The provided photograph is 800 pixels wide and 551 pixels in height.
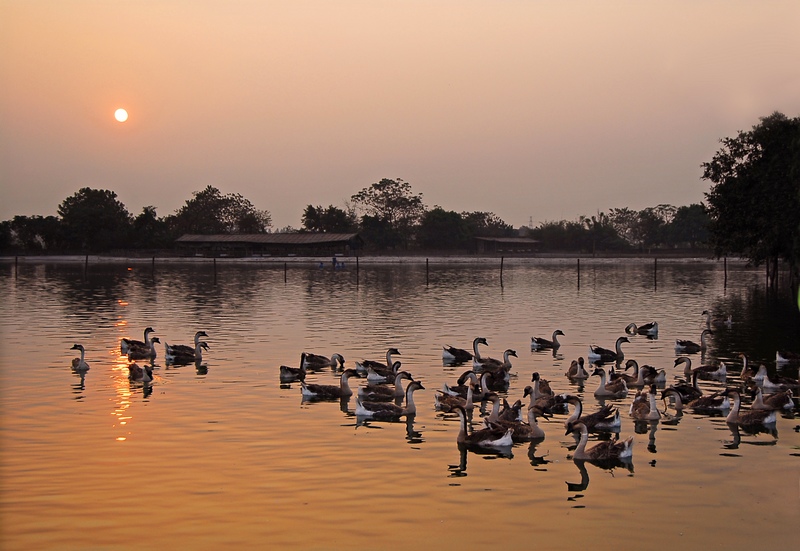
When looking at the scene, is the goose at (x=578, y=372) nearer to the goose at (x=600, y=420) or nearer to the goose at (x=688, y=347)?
the goose at (x=600, y=420)

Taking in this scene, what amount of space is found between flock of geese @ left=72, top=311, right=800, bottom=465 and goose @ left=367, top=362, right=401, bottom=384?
28 mm

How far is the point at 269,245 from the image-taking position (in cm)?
14400

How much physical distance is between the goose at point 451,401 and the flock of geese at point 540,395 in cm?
2

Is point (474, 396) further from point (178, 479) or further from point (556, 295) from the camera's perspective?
point (556, 295)

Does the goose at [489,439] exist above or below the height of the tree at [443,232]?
below

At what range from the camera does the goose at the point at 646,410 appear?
20.1 m

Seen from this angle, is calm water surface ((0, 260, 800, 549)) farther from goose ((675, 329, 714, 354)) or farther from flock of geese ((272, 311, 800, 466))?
goose ((675, 329, 714, 354))

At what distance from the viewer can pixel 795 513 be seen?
13625mm

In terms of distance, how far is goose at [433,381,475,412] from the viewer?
21.3 meters

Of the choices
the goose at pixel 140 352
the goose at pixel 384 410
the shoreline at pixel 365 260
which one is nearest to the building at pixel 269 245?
the shoreline at pixel 365 260

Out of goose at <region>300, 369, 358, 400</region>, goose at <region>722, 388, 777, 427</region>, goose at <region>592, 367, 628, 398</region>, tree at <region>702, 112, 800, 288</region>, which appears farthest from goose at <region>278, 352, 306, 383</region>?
tree at <region>702, 112, 800, 288</region>

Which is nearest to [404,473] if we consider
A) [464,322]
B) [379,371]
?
[379,371]

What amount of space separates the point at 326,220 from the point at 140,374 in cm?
14068

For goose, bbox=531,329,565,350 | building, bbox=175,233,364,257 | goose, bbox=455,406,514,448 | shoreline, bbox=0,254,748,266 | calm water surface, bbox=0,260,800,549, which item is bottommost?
calm water surface, bbox=0,260,800,549
